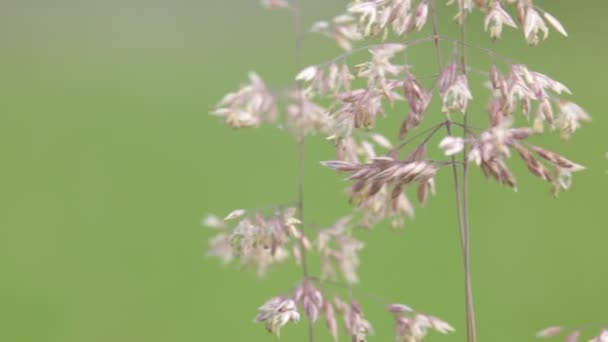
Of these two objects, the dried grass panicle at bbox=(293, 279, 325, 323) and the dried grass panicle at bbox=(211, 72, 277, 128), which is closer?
the dried grass panicle at bbox=(293, 279, 325, 323)

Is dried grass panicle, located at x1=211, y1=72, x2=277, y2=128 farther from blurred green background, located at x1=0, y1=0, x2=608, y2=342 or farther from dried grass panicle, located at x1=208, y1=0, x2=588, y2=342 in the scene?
blurred green background, located at x1=0, y1=0, x2=608, y2=342

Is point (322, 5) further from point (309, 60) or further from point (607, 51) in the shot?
point (607, 51)

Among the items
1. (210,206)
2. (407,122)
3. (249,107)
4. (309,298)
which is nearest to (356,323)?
(309,298)

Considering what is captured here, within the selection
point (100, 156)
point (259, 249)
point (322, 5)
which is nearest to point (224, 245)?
point (259, 249)

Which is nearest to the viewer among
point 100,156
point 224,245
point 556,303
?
point 224,245


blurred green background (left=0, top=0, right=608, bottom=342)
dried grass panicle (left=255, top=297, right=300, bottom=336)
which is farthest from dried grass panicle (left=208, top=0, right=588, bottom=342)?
blurred green background (left=0, top=0, right=608, bottom=342)

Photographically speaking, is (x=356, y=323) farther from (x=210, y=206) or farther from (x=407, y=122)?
(x=210, y=206)

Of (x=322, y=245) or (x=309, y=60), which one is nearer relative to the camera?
(x=322, y=245)

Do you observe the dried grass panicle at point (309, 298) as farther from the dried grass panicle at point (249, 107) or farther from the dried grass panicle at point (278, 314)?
the dried grass panicle at point (249, 107)

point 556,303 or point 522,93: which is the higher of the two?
point 522,93
